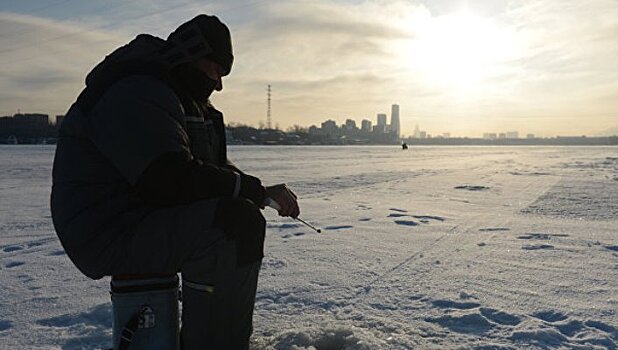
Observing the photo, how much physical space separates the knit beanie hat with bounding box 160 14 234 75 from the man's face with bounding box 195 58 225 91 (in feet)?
0.08

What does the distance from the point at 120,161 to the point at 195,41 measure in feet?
1.94

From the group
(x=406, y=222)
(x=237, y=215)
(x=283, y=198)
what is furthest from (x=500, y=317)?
(x=406, y=222)

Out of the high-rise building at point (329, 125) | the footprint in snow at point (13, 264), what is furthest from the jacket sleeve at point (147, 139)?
the high-rise building at point (329, 125)

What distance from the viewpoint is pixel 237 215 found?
170 centimetres

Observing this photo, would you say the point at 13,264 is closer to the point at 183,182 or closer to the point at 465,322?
the point at 183,182

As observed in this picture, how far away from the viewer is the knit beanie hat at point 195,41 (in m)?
1.83

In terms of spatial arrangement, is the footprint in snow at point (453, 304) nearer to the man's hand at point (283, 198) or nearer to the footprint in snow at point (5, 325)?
the man's hand at point (283, 198)

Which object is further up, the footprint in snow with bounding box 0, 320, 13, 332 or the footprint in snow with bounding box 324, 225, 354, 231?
the footprint in snow with bounding box 324, 225, 354, 231

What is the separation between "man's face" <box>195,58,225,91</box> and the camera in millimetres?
1915

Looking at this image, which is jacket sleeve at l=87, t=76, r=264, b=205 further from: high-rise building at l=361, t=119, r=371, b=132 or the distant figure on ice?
high-rise building at l=361, t=119, r=371, b=132

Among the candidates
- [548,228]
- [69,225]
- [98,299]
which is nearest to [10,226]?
Result: [98,299]

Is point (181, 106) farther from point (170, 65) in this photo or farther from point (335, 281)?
point (335, 281)

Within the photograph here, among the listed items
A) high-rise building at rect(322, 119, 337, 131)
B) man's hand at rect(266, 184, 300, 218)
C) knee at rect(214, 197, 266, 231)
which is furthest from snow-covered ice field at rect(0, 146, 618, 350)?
high-rise building at rect(322, 119, 337, 131)

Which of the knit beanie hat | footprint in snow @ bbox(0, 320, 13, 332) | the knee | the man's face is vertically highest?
the knit beanie hat
